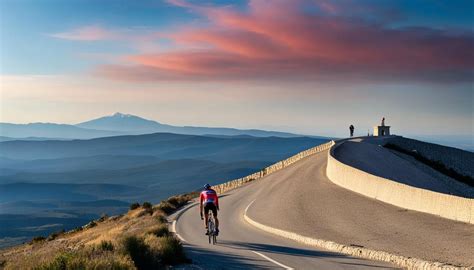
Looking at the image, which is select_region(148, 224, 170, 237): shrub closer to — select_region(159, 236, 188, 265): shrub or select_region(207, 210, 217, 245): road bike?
select_region(207, 210, 217, 245): road bike

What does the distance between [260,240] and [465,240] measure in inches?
279

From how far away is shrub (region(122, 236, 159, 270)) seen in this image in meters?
13.1

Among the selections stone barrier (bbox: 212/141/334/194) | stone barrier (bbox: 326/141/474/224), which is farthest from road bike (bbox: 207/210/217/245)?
stone barrier (bbox: 212/141/334/194)

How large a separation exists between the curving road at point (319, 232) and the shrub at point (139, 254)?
1.59 meters

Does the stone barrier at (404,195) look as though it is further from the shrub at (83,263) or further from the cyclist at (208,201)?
the shrub at (83,263)

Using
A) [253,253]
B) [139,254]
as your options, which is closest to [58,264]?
[139,254]

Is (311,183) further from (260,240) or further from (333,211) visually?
(260,240)

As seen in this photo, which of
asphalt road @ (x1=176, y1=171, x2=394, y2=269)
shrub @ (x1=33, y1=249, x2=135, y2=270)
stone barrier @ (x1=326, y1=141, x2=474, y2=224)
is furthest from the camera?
stone barrier @ (x1=326, y1=141, x2=474, y2=224)

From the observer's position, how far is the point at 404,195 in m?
28.7

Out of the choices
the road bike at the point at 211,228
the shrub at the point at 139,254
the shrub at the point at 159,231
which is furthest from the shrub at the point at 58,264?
the road bike at the point at 211,228

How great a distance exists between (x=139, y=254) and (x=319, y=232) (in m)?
11.8

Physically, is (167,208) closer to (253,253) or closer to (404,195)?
(404,195)

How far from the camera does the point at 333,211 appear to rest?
3052 centimetres

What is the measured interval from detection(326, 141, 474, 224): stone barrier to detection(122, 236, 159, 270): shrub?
513 inches
